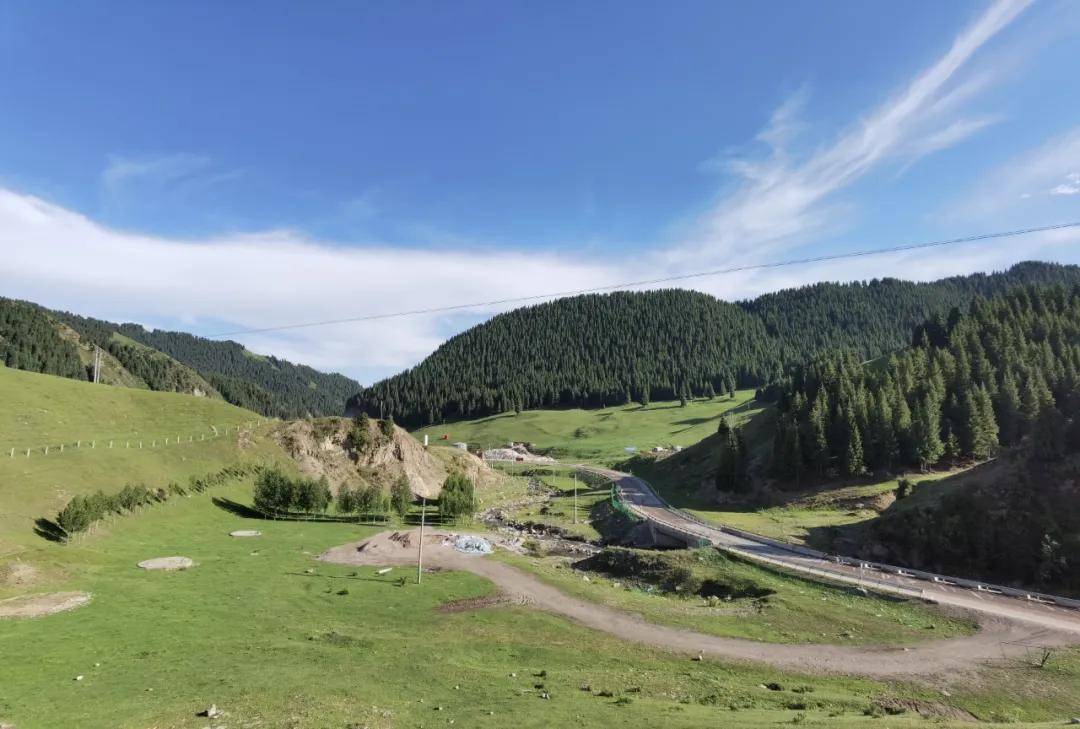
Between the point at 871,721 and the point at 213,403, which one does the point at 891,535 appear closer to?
the point at 871,721

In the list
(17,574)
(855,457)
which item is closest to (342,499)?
(17,574)

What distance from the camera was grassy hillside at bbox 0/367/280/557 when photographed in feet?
221

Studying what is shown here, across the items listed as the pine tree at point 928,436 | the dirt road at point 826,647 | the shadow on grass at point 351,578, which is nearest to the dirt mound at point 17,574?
the shadow on grass at point 351,578

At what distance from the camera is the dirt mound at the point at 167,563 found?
56.8 m

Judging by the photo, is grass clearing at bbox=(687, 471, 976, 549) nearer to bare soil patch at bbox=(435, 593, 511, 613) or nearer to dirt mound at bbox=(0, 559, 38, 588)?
bare soil patch at bbox=(435, 593, 511, 613)

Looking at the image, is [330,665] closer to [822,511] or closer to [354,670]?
[354,670]

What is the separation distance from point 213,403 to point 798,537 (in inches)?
5238

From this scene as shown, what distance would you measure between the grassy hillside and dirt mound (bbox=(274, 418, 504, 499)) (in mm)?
6462

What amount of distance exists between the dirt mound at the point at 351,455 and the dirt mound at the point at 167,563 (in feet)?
181

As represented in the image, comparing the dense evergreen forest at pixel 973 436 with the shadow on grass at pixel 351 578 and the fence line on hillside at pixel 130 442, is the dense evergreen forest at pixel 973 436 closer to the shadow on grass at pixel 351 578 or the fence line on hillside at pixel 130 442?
the shadow on grass at pixel 351 578

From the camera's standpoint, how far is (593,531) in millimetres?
98875

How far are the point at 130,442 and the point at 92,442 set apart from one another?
23.0ft

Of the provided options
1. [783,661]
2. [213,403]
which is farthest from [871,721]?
[213,403]

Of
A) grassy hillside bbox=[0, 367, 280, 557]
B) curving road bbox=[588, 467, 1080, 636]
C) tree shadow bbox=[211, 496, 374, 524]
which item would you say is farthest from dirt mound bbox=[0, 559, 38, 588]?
curving road bbox=[588, 467, 1080, 636]
